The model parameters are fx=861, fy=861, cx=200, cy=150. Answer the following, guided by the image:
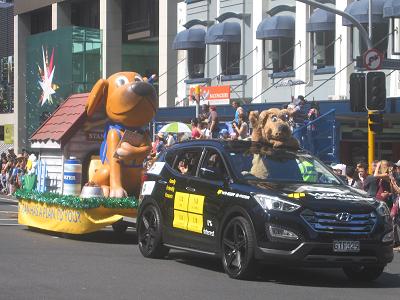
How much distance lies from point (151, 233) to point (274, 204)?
Answer: 2.93 m

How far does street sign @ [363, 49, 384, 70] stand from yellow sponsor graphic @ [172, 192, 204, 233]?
26.5 ft

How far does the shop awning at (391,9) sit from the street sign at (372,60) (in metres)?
7.34

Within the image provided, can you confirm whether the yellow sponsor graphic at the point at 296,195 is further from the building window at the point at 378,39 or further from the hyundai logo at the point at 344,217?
the building window at the point at 378,39

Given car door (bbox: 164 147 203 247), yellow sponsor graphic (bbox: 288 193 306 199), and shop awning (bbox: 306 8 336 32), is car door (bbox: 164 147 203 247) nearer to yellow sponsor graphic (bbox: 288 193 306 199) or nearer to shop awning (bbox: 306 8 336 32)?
yellow sponsor graphic (bbox: 288 193 306 199)

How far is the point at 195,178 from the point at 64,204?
4.48 m

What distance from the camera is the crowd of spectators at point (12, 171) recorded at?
3253 centimetres

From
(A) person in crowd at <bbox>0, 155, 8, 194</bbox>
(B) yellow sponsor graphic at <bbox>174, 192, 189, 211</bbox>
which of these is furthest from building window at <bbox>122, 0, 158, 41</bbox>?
(B) yellow sponsor graphic at <bbox>174, 192, 189, 211</bbox>

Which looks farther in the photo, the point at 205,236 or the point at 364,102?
the point at 364,102

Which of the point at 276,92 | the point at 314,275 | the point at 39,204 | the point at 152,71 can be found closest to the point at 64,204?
the point at 39,204

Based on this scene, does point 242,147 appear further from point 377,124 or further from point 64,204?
point 377,124

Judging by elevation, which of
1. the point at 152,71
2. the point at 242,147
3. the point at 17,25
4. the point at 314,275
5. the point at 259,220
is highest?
the point at 17,25

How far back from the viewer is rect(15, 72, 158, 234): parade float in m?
15.0

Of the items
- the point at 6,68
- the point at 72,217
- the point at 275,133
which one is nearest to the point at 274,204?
the point at 275,133

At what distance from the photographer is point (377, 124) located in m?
17.8
